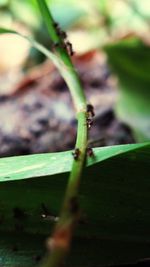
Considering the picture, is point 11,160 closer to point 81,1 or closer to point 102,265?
point 102,265

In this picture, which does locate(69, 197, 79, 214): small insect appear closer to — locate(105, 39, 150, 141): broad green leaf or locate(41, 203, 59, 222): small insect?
locate(41, 203, 59, 222): small insect

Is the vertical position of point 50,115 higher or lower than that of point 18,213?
higher

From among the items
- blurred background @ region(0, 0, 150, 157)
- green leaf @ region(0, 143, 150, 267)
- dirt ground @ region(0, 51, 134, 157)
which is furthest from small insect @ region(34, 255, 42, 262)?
dirt ground @ region(0, 51, 134, 157)

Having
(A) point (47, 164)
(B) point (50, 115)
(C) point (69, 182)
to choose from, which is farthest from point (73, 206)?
(B) point (50, 115)

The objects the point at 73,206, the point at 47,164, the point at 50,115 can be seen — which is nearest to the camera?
the point at 73,206

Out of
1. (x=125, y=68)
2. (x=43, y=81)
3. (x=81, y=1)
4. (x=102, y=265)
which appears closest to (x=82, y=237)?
(x=102, y=265)

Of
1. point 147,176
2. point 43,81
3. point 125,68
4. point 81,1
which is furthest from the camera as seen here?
point 81,1

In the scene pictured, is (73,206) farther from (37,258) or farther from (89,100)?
(89,100)
